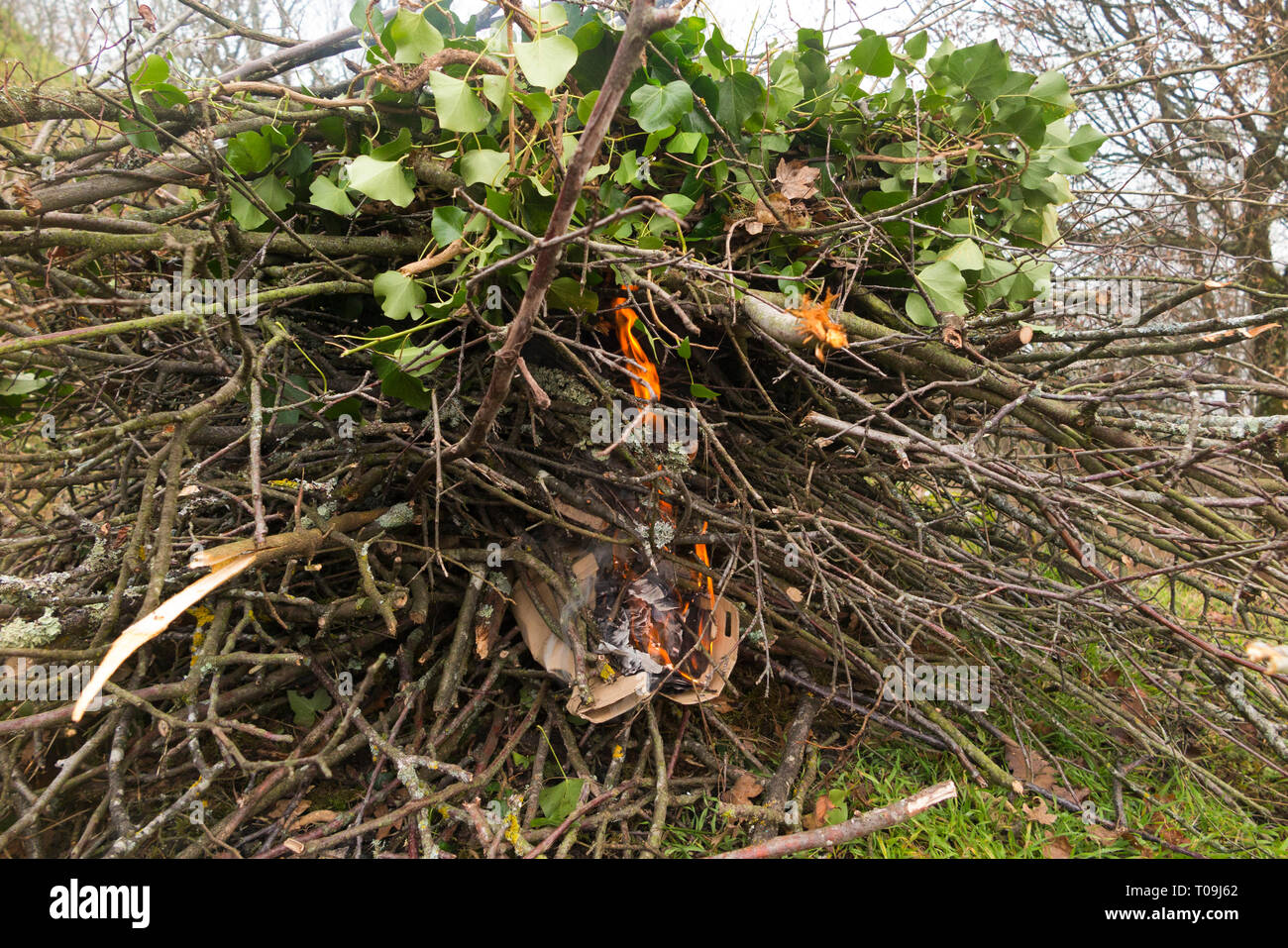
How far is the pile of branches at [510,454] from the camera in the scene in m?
1.32

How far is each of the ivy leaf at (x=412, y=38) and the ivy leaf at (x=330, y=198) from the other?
30cm

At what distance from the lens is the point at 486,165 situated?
128cm

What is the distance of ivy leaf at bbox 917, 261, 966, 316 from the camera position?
1.47 meters

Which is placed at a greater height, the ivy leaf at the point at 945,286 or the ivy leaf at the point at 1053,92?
the ivy leaf at the point at 1053,92

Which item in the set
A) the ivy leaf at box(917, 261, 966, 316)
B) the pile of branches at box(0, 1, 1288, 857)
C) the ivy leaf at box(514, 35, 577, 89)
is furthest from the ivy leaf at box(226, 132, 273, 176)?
the ivy leaf at box(917, 261, 966, 316)

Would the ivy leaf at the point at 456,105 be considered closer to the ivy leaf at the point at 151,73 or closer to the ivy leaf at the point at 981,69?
the ivy leaf at the point at 151,73

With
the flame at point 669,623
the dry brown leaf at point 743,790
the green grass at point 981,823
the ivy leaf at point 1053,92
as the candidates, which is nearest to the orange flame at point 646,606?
the flame at point 669,623

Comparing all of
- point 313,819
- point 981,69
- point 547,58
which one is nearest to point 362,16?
point 547,58

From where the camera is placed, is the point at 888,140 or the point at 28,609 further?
the point at 888,140

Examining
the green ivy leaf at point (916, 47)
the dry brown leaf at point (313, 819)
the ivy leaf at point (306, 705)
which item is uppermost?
the green ivy leaf at point (916, 47)

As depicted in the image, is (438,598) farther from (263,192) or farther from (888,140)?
(888,140)

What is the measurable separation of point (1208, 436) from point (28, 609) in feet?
8.34

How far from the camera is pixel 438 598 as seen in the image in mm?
1747
